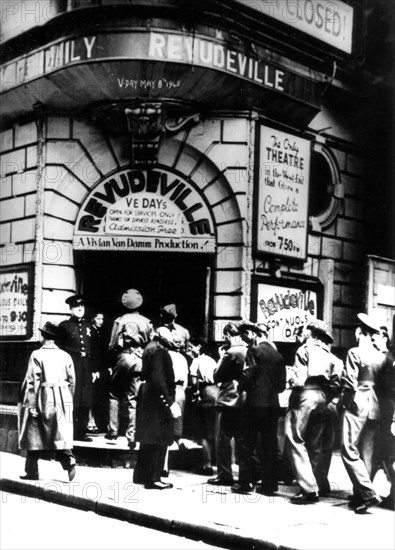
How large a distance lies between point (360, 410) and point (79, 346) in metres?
3.55

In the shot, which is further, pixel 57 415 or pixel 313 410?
pixel 57 415

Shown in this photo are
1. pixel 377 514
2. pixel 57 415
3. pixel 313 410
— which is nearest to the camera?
pixel 377 514

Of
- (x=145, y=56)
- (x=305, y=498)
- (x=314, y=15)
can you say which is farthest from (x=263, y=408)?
(x=314, y=15)

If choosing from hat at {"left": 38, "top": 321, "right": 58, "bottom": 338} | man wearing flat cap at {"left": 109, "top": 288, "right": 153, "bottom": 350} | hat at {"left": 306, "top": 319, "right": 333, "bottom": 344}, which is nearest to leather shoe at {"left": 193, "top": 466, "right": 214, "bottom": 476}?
man wearing flat cap at {"left": 109, "top": 288, "right": 153, "bottom": 350}

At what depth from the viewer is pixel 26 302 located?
29.5ft

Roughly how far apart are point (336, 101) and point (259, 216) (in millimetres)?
1818

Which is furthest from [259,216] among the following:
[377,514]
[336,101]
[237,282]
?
[377,514]

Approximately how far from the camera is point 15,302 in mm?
8992

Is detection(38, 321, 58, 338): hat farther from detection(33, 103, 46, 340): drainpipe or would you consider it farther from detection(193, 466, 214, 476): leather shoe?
detection(193, 466, 214, 476): leather shoe

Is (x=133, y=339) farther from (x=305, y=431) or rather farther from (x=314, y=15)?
(x=314, y=15)

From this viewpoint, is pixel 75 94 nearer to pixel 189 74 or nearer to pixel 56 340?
pixel 189 74

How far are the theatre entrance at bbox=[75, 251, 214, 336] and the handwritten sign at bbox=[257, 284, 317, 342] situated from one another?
721 mm

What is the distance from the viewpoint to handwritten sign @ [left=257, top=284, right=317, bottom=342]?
346 inches

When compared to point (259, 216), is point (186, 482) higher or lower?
lower
